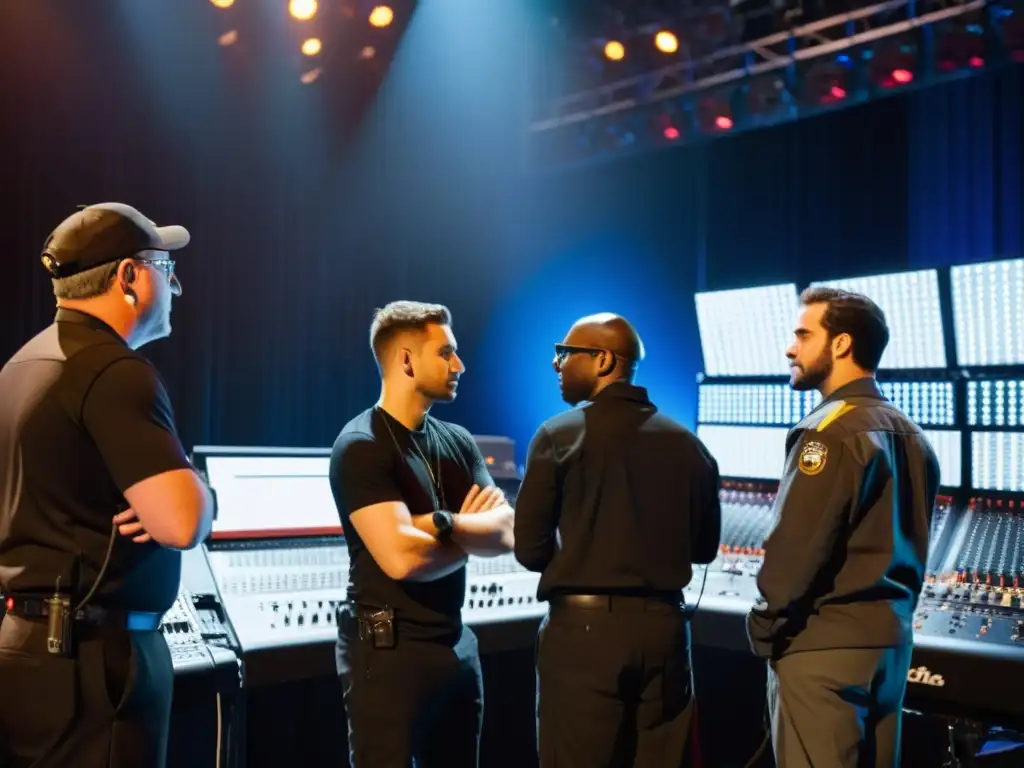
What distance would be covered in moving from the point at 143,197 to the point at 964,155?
13.7ft

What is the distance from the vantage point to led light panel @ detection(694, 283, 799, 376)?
13.2 feet

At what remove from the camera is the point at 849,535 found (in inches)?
93.4

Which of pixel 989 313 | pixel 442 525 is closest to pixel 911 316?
pixel 989 313

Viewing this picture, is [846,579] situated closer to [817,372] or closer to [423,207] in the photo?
[817,372]

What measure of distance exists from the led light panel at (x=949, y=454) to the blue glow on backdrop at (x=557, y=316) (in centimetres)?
234

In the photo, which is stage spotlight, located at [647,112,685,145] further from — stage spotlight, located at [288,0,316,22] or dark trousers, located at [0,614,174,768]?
dark trousers, located at [0,614,174,768]

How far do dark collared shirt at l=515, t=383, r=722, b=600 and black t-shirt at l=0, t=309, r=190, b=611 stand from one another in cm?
96

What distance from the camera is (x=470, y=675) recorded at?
2285 mm

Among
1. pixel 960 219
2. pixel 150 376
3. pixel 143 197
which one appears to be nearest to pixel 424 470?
pixel 150 376

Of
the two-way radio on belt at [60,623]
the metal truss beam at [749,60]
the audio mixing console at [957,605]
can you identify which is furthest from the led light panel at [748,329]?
the two-way radio on belt at [60,623]

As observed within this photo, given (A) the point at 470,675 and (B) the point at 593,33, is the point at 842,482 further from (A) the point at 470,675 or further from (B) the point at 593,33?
(B) the point at 593,33

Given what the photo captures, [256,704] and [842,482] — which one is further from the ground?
[842,482]

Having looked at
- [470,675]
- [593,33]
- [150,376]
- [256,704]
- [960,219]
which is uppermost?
[593,33]

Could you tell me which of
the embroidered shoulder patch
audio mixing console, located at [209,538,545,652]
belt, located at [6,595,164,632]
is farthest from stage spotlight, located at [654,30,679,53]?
belt, located at [6,595,164,632]
